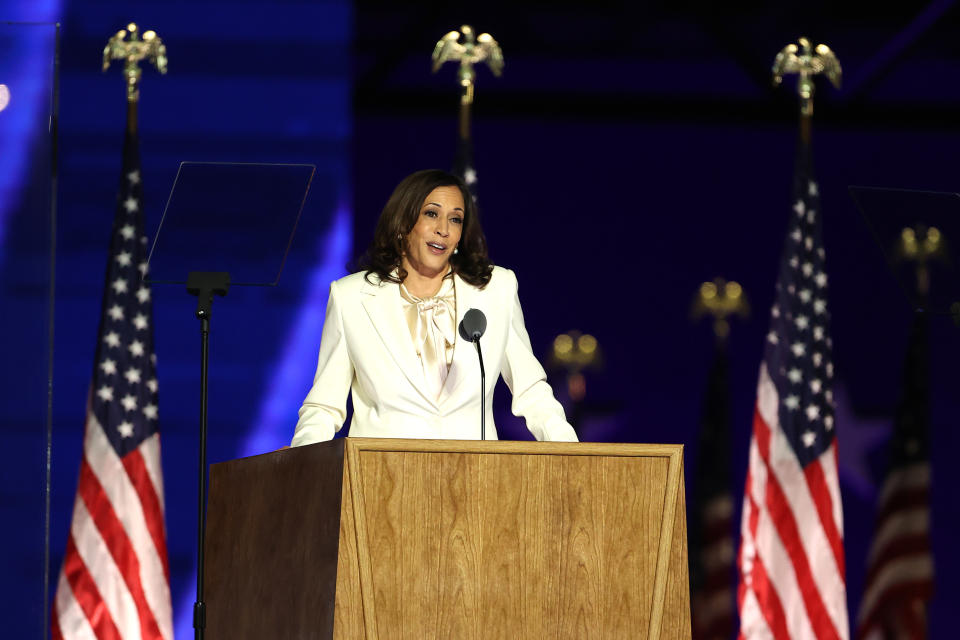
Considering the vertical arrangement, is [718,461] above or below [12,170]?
below

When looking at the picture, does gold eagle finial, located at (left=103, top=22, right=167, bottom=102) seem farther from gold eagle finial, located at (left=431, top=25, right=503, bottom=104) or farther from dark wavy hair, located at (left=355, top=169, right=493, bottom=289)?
dark wavy hair, located at (left=355, top=169, right=493, bottom=289)

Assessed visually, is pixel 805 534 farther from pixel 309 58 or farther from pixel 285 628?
pixel 285 628

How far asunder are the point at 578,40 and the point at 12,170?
5.05m

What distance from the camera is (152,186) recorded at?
15.9 ft

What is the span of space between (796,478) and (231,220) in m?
2.76

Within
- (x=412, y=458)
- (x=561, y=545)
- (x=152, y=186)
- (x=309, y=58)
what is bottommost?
(x=561, y=545)

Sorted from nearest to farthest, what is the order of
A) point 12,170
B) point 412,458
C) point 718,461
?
point 412,458 < point 12,170 < point 718,461

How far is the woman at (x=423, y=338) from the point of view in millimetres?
2748

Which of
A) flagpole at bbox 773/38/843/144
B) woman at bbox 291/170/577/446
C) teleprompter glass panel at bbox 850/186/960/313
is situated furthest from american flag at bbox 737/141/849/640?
woman at bbox 291/170/577/446

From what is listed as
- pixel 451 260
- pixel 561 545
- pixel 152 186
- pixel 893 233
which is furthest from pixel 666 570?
pixel 152 186

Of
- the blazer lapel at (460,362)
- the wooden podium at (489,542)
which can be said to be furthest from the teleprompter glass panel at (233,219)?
the wooden podium at (489,542)

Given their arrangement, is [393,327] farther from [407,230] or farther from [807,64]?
[807,64]

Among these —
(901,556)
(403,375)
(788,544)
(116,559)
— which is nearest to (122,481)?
(116,559)

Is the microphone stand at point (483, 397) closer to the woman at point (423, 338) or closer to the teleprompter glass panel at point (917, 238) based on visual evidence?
the woman at point (423, 338)
